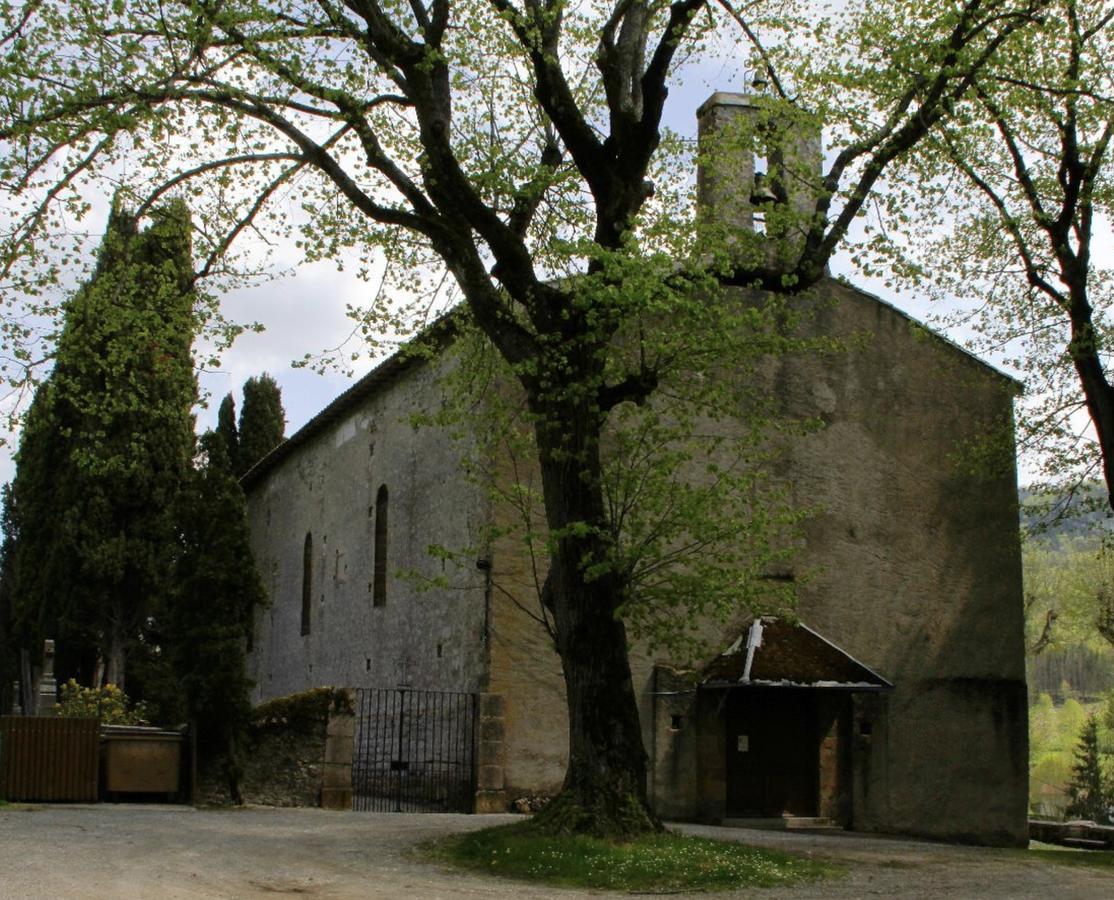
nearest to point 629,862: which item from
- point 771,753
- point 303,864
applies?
point 303,864

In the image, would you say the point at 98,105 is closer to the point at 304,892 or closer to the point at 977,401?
the point at 304,892

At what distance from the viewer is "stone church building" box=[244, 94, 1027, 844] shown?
19.5 metres

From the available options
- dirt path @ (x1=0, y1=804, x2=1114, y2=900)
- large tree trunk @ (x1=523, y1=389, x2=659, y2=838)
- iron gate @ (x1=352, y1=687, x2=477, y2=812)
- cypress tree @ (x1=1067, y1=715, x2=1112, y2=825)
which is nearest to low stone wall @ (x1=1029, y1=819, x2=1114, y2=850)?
cypress tree @ (x1=1067, y1=715, x2=1112, y2=825)

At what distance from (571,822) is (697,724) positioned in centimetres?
769

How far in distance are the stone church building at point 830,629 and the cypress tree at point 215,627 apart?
2962 millimetres

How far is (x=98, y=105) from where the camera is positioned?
12703 millimetres

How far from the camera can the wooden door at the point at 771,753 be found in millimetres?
20266

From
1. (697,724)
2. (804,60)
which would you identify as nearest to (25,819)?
(697,724)

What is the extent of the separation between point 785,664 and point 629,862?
8451 millimetres

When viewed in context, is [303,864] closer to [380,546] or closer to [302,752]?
[302,752]

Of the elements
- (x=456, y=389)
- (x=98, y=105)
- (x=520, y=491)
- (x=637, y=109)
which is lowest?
(x=520, y=491)

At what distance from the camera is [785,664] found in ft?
64.2

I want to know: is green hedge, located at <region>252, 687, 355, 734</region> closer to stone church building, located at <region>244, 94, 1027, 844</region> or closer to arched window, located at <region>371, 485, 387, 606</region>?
stone church building, located at <region>244, 94, 1027, 844</region>

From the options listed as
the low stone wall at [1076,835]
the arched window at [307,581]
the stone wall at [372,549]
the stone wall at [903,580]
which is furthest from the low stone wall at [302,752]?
the low stone wall at [1076,835]
